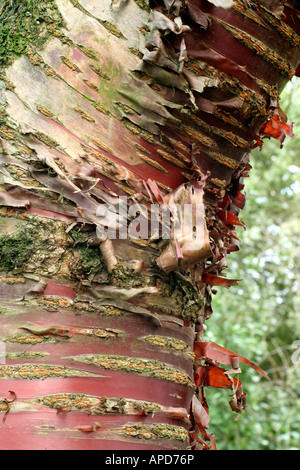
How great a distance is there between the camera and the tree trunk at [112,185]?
2.09 ft

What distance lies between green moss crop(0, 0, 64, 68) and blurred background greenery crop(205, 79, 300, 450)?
2625 millimetres

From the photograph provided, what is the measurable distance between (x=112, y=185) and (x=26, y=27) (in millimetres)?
301

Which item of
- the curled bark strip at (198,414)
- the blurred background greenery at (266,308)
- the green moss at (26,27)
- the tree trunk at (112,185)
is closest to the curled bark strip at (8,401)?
the tree trunk at (112,185)

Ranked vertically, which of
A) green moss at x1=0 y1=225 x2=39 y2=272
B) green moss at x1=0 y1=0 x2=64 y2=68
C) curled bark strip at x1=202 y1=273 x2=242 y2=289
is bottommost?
green moss at x1=0 y1=225 x2=39 y2=272

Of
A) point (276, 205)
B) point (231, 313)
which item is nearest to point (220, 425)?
point (231, 313)

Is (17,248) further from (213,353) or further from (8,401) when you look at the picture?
(213,353)

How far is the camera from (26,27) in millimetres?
748

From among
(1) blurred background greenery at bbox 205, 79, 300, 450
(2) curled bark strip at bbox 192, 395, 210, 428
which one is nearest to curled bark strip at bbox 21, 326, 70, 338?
(2) curled bark strip at bbox 192, 395, 210, 428

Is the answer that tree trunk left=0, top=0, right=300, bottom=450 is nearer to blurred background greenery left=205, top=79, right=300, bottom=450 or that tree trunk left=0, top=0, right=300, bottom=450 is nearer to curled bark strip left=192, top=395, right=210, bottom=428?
curled bark strip left=192, top=395, right=210, bottom=428

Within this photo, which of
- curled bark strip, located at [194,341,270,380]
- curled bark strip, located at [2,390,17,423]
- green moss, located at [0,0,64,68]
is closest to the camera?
curled bark strip, located at [2,390,17,423]

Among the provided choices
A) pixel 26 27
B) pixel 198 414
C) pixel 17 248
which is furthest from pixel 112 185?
pixel 198 414

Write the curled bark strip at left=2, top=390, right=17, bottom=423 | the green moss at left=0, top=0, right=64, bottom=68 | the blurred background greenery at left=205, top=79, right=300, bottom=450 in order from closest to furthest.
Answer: the curled bark strip at left=2, top=390, right=17, bottom=423 → the green moss at left=0, top=0, right=64, bottom=68 → the blurred background greenery at left=205, top=79, right=300, bottom=450

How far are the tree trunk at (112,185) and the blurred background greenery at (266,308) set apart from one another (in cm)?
249

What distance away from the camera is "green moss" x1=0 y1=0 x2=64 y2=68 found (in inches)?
28.7
